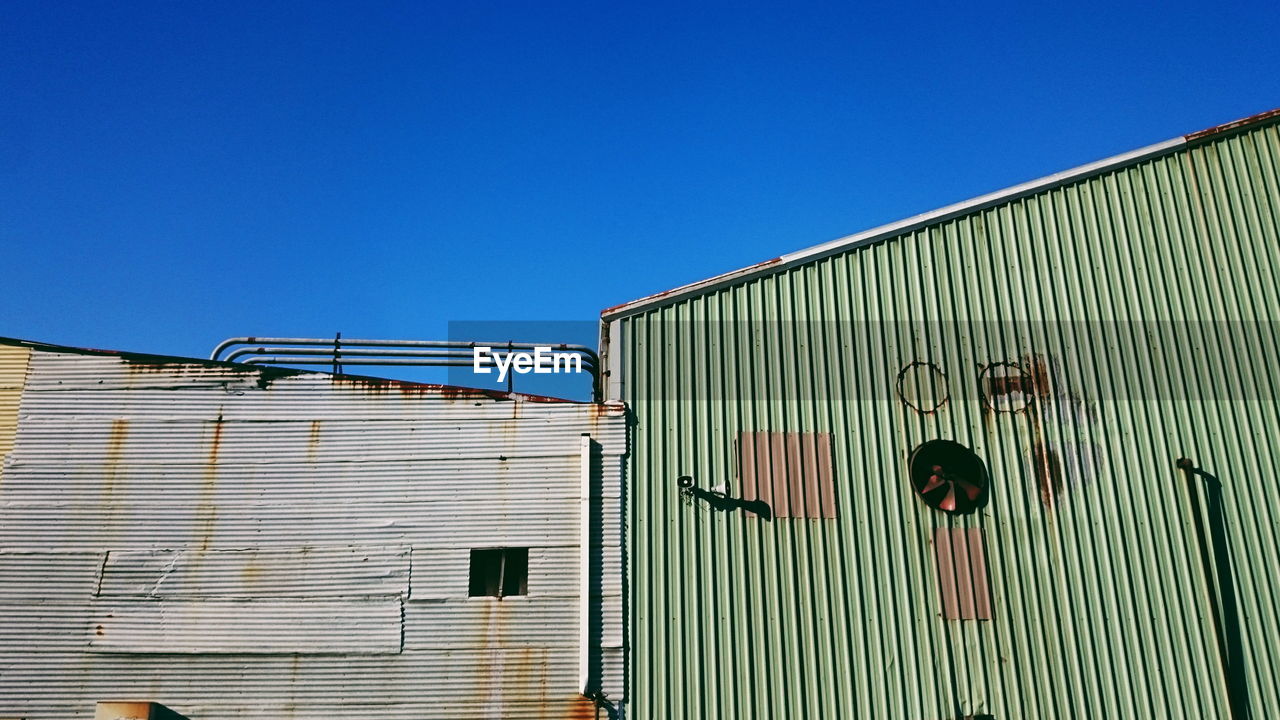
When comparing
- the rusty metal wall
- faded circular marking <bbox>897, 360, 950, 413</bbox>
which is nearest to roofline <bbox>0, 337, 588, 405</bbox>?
the rusty metal wall

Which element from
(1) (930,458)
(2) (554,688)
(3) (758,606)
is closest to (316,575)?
(2) (554,688)

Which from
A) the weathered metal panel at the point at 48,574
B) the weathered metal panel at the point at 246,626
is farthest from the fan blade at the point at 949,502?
the weathered metal panel at the point at 48,574

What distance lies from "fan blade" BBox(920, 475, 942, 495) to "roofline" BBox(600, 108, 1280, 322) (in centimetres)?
401

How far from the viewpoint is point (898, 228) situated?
1426 cm

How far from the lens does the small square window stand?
12.2 meters

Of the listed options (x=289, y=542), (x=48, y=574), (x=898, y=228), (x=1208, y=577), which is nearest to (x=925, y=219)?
(x=898, y=228)

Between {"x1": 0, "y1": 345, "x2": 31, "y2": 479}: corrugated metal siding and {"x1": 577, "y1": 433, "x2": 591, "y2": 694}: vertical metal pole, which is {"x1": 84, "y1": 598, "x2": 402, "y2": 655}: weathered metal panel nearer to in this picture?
{"x1": 577, "y1": 433, "x2": 591, "y2": 694}: vertical metal pole

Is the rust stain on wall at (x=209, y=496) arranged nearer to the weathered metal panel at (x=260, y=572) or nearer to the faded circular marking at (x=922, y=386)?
the weathered metal panel at (x=260, y=572)

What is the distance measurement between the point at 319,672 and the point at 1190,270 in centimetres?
1508

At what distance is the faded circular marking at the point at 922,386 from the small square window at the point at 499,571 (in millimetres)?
6361

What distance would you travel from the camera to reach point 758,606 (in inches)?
476

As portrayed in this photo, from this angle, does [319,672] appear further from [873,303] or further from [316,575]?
[873,303]

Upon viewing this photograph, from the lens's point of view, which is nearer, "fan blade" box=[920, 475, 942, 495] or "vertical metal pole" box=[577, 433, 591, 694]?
"vertical metal pole" box=[577, 433, 591, 694]

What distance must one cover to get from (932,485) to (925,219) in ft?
15.0
